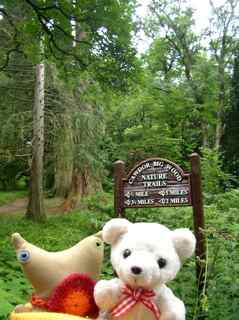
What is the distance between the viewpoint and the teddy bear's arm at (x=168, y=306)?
2.28m

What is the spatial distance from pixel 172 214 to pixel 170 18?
1677 centimetres

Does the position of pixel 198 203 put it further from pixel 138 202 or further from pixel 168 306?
pixel 168 306

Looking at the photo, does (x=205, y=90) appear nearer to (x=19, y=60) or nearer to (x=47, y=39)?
(x=19, y=60)

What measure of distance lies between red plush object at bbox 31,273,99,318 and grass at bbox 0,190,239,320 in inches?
25.6

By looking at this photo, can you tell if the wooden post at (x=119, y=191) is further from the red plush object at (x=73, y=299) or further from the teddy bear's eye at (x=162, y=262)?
the teddy bear's eye at (x=162, y=262)

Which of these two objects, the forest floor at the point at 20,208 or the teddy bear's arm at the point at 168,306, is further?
the forest floor at the point at 20,208

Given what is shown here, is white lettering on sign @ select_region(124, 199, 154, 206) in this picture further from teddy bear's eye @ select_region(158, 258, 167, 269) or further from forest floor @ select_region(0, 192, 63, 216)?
forest floor @ select_region(0, 192, 63, 216)

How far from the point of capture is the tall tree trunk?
11.8 m

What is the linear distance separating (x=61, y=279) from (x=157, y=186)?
1716 millimetres

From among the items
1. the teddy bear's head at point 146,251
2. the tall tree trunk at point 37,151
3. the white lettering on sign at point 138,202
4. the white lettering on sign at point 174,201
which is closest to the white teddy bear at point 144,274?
the teddy bear's head at point 146,251

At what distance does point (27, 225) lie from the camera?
11.1 m

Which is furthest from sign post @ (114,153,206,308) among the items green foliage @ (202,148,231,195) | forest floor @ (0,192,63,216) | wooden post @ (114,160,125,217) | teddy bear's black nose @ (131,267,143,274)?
forest floor @ (0,192,63,216)

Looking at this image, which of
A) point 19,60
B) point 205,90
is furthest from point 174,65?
point 19,60

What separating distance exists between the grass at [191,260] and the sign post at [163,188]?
0.18 m
